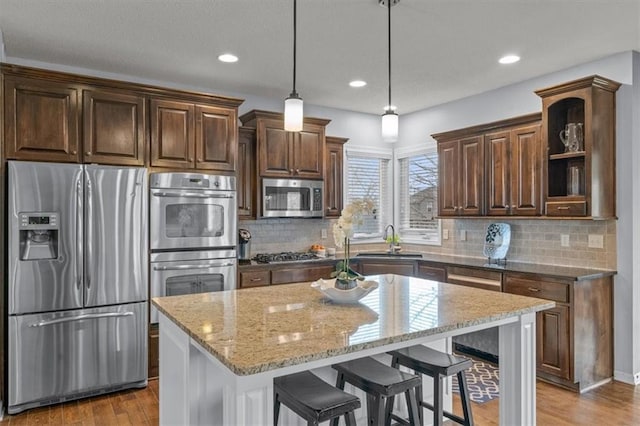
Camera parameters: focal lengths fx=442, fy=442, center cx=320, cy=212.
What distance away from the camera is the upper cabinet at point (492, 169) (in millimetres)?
4008

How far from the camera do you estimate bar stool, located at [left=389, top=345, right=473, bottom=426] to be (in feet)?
7.49

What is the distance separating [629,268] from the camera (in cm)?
356

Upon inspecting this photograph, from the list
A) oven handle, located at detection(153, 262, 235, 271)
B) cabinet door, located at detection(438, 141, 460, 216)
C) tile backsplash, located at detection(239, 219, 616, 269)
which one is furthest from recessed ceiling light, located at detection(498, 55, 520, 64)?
oven handle, located at detection(153, 262, 235, 271)

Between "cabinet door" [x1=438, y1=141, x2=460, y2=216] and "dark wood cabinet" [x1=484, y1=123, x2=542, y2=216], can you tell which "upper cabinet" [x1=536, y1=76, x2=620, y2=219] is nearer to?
"dark wood cabinet" [x1=484, y1=123, x2=542, y2=216]

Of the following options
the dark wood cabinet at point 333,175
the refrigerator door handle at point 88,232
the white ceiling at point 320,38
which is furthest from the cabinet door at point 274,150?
the refrigerator door handle at point 88,232

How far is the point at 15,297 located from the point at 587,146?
14.6 feet

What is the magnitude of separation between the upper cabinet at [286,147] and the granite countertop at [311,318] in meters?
2.10

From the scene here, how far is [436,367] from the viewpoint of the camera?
7.55ft

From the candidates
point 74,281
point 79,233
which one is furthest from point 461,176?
point 74,281

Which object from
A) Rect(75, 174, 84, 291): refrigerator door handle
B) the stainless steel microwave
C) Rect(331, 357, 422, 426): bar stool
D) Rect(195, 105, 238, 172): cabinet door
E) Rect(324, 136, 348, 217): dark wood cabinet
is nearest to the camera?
Rect(331, 357, 422, 426): bar stool

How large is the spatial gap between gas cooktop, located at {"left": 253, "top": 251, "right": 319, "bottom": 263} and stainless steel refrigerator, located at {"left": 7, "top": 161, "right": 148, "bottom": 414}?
129 cm

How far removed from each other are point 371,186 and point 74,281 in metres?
3.69

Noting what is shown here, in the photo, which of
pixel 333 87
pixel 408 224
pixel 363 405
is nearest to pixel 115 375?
pixel 363 405

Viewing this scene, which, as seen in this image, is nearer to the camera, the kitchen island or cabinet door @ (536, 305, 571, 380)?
the kitchen island
